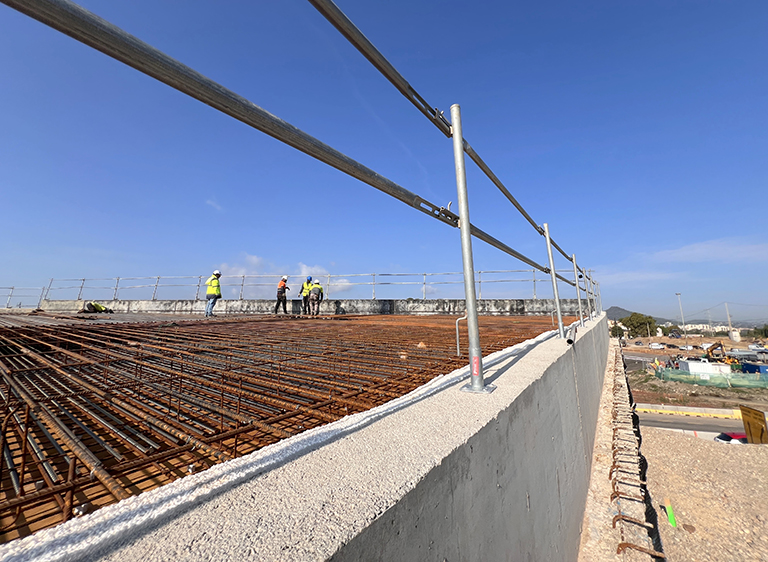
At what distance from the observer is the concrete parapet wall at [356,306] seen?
1422 centimetres

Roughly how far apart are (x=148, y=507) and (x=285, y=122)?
1.35m

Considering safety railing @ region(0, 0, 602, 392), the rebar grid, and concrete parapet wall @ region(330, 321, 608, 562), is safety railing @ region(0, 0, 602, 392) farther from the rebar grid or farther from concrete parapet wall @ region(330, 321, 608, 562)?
the rebar grid

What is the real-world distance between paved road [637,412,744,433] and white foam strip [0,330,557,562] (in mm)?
36480

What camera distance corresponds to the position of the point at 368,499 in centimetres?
93

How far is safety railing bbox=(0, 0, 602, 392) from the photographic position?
2.80 feet

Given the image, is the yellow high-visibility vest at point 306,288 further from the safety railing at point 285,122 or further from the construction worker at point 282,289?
the safety railing at point 285,122

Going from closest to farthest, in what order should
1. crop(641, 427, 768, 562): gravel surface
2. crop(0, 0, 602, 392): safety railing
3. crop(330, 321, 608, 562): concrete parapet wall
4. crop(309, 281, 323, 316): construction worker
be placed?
crop(0, 0, 602, 392): safety railing → crop(330, 321, 608, 562): concrete parapet wall → crop(641, 427, 768, 562): gravel surface → crop(309, 281, 323, 316): construction worker

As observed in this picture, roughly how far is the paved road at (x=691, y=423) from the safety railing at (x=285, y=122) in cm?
3550

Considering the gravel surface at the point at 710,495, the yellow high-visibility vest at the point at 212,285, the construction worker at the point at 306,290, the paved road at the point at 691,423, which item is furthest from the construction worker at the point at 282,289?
the paved road at the point at 691,423

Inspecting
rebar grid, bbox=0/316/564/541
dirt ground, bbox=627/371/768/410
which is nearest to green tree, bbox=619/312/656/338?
dirt ground, bbox=627/371/768/410

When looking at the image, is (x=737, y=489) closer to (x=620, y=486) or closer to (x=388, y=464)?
(x=620, y=486)

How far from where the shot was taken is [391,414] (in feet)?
5.37

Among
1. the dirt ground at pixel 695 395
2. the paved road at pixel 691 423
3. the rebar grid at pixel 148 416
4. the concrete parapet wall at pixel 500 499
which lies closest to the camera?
the concrete parapet wall at pixel 500 499

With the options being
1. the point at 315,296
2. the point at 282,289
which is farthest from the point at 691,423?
the point at 282,289
